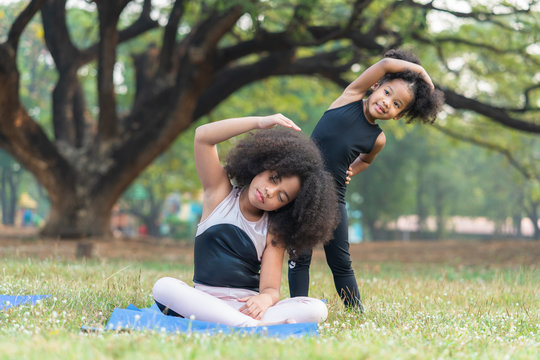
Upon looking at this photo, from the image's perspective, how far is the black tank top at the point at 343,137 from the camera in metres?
4.48

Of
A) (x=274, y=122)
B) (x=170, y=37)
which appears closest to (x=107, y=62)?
(x=170, y=37)

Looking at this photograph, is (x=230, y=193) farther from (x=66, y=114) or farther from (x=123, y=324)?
(x=66, y=114)

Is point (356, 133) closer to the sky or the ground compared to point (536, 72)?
closer to the ground

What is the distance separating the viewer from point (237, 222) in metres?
4.02

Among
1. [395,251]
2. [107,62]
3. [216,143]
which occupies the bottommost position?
[395,251]

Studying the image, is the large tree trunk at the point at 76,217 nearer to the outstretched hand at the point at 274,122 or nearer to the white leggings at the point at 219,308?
the white leggings at the point at 219,308

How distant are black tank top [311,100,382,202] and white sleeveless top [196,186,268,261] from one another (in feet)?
2.50

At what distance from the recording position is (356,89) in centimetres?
464

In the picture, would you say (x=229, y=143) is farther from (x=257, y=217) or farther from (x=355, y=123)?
(x=257, y=217)

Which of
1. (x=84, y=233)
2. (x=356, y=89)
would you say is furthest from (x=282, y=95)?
(x=356, y=89)

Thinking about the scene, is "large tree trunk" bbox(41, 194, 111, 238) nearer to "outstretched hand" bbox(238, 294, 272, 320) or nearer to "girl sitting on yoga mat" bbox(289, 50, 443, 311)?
"girl sitting on yoga mat" bbox(289, 50, 443, 311)

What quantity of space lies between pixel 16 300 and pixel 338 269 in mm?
2376

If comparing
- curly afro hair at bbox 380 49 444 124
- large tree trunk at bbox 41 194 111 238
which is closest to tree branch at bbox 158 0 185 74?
large tree trunk at bbox 41 194 111 238

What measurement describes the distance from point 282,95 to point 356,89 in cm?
1456
